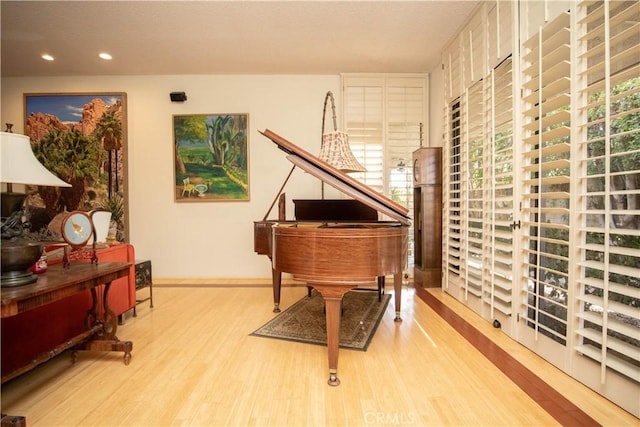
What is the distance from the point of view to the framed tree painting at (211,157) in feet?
14.8

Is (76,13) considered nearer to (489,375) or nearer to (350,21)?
(350,21)

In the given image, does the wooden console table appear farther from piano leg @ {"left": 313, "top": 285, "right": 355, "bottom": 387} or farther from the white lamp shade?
piano leg @ {"left": 313, "top": 285, "right": 355, "bottom": 387}

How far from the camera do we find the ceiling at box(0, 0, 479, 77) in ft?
9.64

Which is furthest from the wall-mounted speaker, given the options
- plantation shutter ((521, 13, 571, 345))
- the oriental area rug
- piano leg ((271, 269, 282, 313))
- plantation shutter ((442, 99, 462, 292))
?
plantation shutter ((521, 13, 571, 345))

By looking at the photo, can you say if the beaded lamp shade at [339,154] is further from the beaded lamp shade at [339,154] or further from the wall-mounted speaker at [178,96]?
the wall-mounted speaker at [178,96]

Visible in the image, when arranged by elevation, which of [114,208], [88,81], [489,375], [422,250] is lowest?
[489,375]

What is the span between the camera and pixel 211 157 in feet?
14.8

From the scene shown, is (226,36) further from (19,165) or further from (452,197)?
(452,197)

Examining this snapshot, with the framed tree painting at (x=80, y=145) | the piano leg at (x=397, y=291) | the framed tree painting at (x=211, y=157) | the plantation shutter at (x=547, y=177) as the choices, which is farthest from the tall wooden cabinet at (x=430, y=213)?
the framed tree painting at (x=80, y=145)

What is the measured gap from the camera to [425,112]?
179 inches

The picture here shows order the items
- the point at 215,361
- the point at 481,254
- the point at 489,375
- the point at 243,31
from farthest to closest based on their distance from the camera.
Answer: the point at 243,31 → the point at 481,254 → the point at 215,361 → the point at 489,375

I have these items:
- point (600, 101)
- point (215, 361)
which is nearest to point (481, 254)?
point (600, 101)

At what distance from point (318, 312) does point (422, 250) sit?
1.78m

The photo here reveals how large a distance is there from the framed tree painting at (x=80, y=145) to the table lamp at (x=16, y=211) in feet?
10.8
